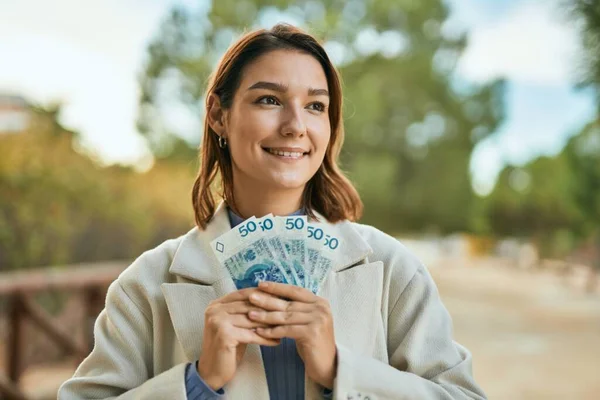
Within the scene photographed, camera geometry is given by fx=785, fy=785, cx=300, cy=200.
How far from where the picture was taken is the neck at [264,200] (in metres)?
1.42

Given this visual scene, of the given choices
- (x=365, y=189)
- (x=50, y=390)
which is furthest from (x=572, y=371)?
(x=365, y=189)

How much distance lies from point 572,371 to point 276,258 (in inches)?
280

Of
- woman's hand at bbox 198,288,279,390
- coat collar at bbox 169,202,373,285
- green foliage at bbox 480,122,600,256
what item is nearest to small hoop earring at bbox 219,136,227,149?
coat collar at bbox 169,202,373,285

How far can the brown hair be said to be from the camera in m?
1.39

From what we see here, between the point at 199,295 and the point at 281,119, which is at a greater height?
the point at 281,119

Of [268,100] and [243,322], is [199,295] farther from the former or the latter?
[268,100]

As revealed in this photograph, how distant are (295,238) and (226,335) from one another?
8.0 inches

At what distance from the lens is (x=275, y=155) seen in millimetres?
1335

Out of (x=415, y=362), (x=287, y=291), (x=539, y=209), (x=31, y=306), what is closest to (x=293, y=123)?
(x=287, y=291)

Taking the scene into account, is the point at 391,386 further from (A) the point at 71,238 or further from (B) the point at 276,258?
(A) the point at 71,238

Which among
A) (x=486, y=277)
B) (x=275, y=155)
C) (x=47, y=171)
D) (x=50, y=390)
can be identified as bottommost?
(x=50, y=390)

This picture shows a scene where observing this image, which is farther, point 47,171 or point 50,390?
point 47,171

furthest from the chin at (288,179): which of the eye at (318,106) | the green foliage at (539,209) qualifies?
the green foliage at (539,209)

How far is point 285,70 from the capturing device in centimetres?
133
